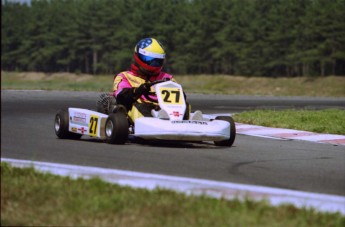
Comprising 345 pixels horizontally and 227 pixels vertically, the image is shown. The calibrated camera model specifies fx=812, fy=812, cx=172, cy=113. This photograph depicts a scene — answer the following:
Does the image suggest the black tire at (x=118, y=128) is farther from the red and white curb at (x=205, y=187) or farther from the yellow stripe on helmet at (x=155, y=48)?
the red and white curb at (x=205, y=187)

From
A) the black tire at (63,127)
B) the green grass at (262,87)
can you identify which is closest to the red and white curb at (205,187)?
the black tire at (63,127)

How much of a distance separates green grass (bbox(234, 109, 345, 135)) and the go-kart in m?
3.57

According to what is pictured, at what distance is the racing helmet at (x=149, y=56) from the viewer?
1182 centimetres

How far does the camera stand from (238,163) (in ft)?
29.4

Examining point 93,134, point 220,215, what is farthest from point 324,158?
point 220,215

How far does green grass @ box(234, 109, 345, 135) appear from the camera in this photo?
14.6 metres

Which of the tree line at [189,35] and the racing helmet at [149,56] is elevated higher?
the racing helmet at [149,56]

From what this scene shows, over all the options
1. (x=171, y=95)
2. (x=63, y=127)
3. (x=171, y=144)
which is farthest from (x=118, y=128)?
(x=63, y=127)

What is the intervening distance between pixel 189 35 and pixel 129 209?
94219 millimetres

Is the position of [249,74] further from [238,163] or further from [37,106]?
[238,163]

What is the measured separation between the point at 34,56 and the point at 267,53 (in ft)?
147

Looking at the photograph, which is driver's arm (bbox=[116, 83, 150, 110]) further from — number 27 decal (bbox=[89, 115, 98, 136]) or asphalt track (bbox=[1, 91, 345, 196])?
asphalt track (bbox=[1, 91, 345, 196])

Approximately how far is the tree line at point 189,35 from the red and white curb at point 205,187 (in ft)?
202

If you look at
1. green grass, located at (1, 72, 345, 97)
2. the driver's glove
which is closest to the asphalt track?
the driver's glove
